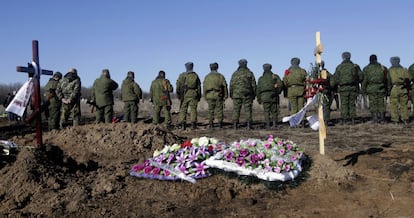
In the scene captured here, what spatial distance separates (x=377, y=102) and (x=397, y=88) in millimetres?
751

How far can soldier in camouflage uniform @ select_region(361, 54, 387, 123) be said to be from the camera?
13.8m

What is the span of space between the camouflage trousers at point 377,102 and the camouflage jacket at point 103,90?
322 inches

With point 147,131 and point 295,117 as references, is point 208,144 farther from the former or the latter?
point 147,131

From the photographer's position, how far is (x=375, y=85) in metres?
13.9

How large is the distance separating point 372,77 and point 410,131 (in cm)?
261

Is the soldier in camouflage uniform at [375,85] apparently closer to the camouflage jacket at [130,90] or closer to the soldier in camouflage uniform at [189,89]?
the soldier in camouflage uniform at [189,89]

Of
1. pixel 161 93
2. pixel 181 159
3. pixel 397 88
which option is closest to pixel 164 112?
pixel 161 93

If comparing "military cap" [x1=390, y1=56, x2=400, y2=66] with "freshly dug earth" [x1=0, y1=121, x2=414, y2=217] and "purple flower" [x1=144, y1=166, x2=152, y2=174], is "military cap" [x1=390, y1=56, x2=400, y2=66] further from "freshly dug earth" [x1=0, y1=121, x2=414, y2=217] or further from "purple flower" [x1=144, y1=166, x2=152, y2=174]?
"purple flower" [x1=144, y1=166, x2=152, y2=174]

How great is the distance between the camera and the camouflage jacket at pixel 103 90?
1347cm

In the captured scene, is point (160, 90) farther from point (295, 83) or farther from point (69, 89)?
point (295, 83)

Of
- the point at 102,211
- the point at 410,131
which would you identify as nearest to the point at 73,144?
the point at 102,211

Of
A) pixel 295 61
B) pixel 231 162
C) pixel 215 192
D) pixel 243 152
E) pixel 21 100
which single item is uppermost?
pixel 295 61

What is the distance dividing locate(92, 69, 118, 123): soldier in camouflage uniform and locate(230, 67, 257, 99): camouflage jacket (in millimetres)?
3737

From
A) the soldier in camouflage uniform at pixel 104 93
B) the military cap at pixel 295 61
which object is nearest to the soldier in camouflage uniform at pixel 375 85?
the military cap at pixel 295 61
